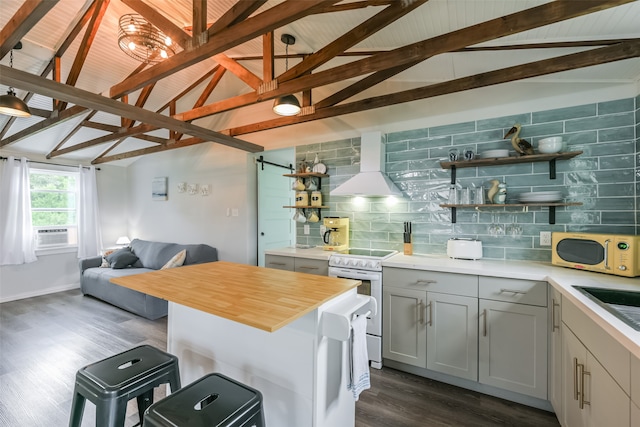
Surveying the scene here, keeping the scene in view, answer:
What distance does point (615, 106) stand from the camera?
2.15 metres

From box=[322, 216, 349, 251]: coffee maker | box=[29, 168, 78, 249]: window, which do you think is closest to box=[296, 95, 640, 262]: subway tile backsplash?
box=[322, 216, 349, 251]: coffee maker

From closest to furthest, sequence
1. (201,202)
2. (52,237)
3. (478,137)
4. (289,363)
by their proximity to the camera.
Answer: (289,363) → (478,137) → (201,202) → (52,237)

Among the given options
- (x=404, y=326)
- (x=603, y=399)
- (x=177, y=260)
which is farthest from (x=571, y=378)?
(x=177, y=260)

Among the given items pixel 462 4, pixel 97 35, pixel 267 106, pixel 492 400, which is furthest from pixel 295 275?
pixel 97 35

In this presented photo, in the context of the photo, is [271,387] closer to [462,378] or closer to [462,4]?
[462,378]

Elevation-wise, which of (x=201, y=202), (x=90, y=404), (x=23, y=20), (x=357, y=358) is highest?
(x=23, y=20)

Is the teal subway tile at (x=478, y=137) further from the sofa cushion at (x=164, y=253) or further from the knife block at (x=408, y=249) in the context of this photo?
the sofa cushion at (x=164, y=253)

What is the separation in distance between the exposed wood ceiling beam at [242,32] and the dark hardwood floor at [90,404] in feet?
8.15

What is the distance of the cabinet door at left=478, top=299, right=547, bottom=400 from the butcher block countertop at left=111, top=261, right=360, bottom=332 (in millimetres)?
1189

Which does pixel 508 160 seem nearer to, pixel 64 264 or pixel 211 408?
pixel 211 408

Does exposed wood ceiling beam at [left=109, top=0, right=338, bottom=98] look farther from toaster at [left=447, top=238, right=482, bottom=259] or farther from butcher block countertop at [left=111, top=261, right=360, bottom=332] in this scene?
toaster at [left=447, top=238, right=482, bottom=259]

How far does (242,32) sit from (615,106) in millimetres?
2801

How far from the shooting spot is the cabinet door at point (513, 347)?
1.92 meters

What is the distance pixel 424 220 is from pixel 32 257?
19.9 feet
